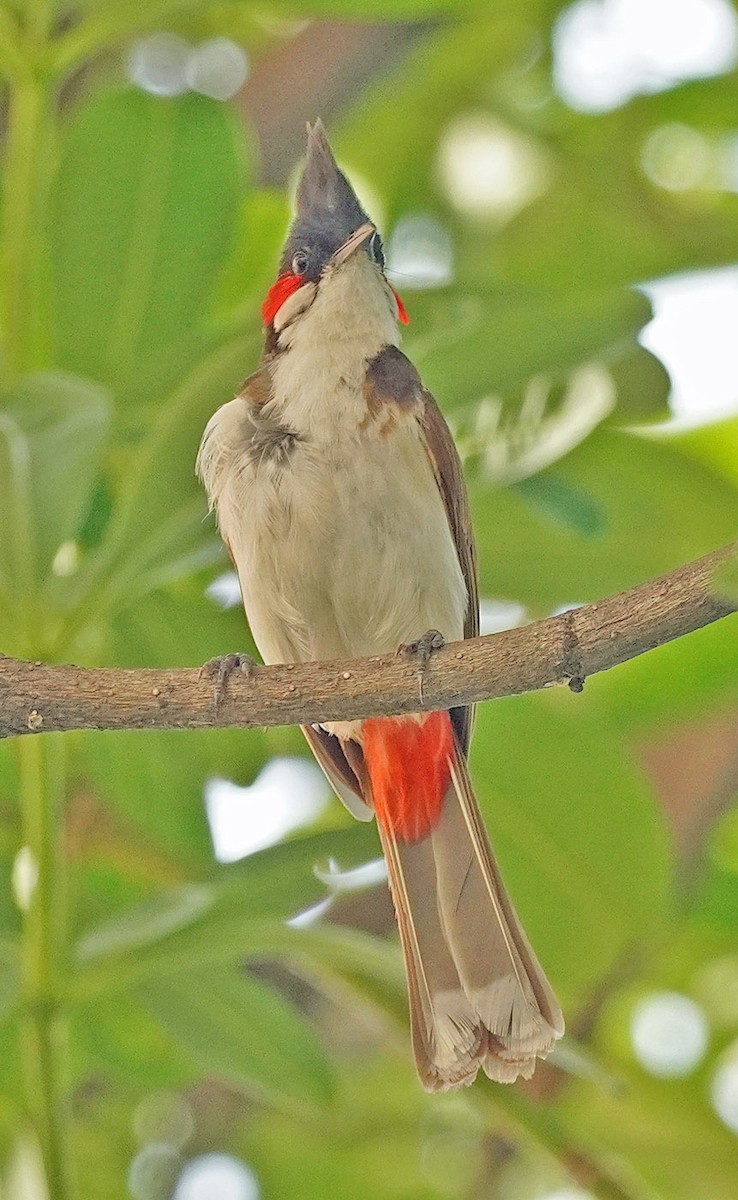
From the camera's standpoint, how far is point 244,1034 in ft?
5.97

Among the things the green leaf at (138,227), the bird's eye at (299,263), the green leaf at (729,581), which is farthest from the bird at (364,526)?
the green leaf at (729,581)

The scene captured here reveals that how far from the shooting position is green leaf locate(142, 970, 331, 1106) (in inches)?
69.0

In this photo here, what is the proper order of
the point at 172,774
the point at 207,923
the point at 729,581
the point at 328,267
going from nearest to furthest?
the point at 729,581 < the point at 207,923 < the point at 172,774 < the point at 328,267

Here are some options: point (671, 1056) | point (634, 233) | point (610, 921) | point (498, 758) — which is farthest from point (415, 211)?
point (671, 1056)

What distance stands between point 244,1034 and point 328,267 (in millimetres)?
1150

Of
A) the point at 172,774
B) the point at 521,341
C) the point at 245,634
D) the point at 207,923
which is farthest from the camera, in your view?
the point at 245,634

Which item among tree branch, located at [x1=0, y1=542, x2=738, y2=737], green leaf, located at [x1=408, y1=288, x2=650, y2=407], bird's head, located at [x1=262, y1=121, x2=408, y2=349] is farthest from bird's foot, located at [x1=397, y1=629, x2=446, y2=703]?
bird's head, located at [x1=262, y1=121, x2=408, y2=349]

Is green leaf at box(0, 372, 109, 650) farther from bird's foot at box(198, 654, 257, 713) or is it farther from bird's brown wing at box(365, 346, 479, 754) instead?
bird's brown wing at box(365, 346, 479, 754)

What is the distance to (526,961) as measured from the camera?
204 centimetres

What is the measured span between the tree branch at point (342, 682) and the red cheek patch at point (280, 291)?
0.85 meters

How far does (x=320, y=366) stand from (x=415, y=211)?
55cm

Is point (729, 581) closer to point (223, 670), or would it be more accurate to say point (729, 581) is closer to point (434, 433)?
point (223, 670)

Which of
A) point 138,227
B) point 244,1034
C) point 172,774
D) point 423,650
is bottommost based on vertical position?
point 244,1034

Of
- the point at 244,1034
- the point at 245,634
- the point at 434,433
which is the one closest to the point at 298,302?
the point at 434,433
